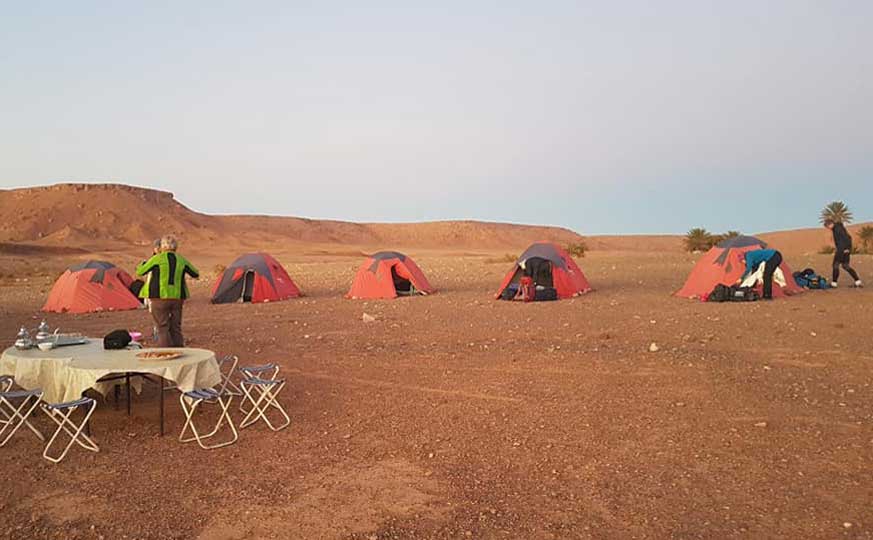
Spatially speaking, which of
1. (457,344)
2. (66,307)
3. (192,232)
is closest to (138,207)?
(192,232)

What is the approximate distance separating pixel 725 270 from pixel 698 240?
86.6 feet

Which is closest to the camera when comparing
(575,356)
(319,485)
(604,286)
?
(319,485)

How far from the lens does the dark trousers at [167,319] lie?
891 cm

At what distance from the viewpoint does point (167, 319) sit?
9008mm

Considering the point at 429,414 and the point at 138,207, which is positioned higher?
the point at 138,207

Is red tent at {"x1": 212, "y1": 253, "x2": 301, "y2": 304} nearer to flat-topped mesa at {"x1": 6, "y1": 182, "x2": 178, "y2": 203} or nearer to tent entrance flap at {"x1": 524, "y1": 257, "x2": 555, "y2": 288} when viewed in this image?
tent entrance flap at {"x1": 524, "y1": 257, "x2": 555, "y2": 288}

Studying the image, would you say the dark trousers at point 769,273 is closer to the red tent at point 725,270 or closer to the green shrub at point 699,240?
the red tent at point 725,270

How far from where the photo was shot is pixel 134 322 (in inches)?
603

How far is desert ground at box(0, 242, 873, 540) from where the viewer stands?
191 inches

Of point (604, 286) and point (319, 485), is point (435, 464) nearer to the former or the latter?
point (319, 485)

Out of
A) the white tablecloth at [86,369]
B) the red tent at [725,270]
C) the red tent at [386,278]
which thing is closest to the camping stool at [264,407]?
the white tablecloth at [86,369]

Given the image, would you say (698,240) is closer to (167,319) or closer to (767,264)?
(767,264)

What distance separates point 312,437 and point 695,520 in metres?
3.61

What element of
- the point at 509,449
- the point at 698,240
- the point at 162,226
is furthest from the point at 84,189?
the point at 509,449
